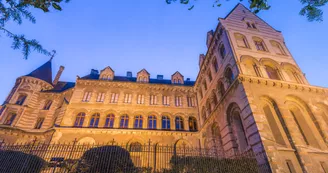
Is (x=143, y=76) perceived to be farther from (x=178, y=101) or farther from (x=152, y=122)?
(x=152, y=122)

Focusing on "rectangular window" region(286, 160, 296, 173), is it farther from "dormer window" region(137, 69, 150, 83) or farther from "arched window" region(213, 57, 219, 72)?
"dormer window" region(137, 69, 150, 83)

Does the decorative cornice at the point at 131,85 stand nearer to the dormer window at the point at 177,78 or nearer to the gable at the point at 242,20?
the dormer window at the point at 177,78

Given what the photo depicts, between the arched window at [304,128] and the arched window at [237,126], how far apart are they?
3894 mm

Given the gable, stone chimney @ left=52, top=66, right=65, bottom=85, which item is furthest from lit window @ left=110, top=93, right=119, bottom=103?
the gable

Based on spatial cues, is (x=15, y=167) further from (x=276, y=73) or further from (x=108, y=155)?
(x=276, y=73)

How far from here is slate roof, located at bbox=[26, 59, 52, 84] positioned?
2425 centimetres

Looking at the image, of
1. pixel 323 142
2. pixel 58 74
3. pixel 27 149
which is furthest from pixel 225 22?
pixel 58 74

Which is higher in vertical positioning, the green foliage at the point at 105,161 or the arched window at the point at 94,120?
the arched window at the point at 94,120

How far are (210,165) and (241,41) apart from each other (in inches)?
482

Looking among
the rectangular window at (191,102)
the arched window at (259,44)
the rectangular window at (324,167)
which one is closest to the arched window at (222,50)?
the arched window at (259,44)

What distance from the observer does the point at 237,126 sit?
40.8 feet

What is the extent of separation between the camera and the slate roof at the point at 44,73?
24252 mm

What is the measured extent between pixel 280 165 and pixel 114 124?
636 inches

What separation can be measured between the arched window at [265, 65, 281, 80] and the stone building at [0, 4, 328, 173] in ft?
0.31
